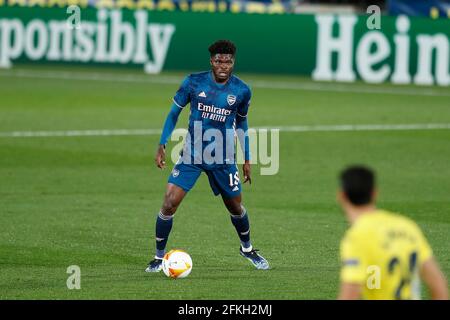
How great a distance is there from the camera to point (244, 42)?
3769 cm

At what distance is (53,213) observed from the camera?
53.1ft

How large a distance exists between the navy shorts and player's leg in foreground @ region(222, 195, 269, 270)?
12 cm

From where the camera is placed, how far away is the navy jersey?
1251 centimetres

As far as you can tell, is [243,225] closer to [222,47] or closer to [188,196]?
[222,47]

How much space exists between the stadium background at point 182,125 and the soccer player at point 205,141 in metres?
0.77

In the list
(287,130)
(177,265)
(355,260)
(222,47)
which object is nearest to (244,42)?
(287,130)

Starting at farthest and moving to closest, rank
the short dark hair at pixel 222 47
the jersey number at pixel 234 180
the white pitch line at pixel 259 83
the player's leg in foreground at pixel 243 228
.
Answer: the white pitch line at pixel 259 83 < the player's leg in foreground at pixel 243 228 < the jersey number at pixel 234 180 < the short dark hair at pixel 222 47

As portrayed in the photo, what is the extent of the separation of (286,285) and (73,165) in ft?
32.2

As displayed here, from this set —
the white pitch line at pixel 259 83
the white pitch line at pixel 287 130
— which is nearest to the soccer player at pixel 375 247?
the white pitch line at pixel 287 130

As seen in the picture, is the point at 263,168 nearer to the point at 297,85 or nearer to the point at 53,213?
the point at 53,213

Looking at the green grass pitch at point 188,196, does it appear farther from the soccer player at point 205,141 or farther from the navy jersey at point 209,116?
the navy jersey at point 209,116

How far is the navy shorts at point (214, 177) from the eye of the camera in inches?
488

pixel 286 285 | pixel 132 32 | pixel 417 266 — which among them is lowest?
pixel 286 285

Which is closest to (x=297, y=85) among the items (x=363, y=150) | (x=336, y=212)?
(x=363, y=150)
